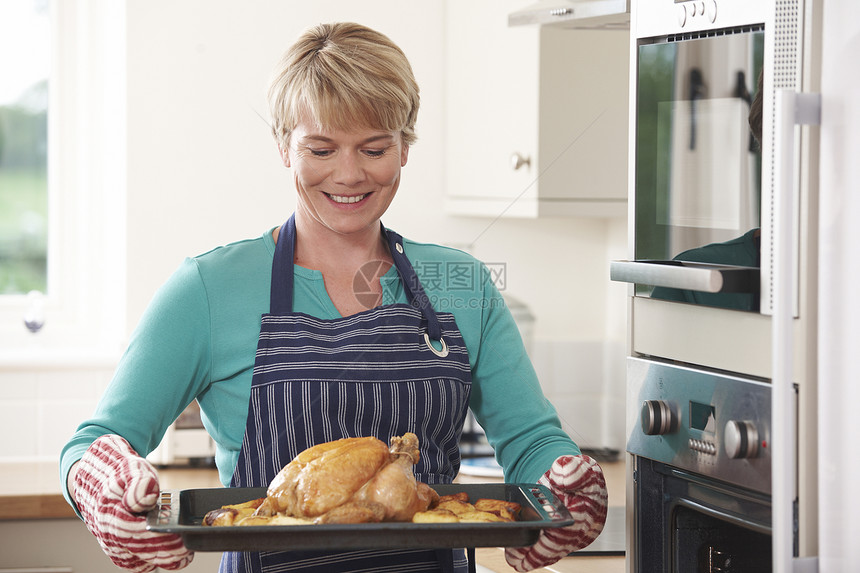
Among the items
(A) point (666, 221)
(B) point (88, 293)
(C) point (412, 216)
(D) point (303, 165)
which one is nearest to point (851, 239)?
(A) point (666, 221)

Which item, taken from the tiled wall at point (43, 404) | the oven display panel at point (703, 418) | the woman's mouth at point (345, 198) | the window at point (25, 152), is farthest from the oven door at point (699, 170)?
the window at point (25, 152)

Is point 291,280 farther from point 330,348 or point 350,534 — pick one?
point 350,534

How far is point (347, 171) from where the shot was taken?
1.23 metres

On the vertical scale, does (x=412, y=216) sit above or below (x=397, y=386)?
above

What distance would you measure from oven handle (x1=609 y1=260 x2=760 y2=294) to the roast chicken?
0.33 m

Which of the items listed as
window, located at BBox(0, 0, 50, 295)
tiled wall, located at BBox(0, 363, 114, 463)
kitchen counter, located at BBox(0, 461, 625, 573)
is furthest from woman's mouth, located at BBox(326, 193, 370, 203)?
window, located at BBox(0, 0, 50, 295)

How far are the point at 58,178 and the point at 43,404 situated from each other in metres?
0.58

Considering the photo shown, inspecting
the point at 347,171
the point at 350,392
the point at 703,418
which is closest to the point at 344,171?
the point at 347,171

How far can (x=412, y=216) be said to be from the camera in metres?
2.51

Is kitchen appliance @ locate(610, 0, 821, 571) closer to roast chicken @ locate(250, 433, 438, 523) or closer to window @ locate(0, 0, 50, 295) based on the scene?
roast chicken @ locate(250, 433, 438, 523)

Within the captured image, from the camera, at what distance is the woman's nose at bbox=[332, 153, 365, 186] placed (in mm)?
1231

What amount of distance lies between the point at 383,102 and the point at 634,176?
1.03 feet

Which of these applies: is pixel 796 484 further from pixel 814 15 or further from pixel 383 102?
pixel 383 102

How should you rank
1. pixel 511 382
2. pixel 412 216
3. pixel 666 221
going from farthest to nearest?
pixel 412 216
pixel 511 382
pixel 666 221
